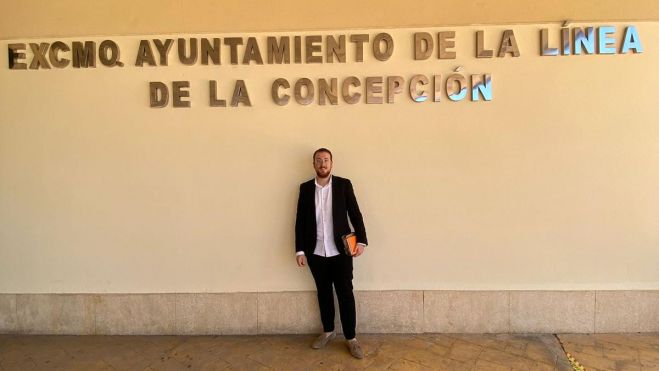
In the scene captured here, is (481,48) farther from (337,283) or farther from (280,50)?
(337,283)

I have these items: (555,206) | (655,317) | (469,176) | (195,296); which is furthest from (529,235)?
(195,296)

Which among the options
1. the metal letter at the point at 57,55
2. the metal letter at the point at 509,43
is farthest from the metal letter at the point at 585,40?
the metal letter at the point at 57,55

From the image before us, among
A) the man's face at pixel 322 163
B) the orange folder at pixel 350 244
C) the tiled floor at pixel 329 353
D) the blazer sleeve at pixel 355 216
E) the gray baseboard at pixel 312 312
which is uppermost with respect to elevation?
the man's face at pixel 322 163

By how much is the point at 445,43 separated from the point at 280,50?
1.61 meters

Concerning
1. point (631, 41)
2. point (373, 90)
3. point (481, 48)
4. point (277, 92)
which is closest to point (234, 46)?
point (277, 92)

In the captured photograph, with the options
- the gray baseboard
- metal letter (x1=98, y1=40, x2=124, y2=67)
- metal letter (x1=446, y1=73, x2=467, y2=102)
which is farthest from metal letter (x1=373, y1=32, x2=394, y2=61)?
metal letter (x1=98, y1=40, x2=124, y2=67)

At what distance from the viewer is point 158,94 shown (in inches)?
153

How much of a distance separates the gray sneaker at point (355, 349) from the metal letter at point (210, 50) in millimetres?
2981

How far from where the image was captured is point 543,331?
12.6 ft

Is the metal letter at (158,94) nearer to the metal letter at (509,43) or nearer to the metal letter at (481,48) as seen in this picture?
the metal letter at (481,48)

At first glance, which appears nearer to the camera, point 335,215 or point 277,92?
point 335,215

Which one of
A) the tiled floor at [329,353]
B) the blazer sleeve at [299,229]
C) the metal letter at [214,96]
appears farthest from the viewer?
the metal letter at [214,96]

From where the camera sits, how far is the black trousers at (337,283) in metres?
3.59

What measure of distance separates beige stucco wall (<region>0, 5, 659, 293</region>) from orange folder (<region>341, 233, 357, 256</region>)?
0.37 m
